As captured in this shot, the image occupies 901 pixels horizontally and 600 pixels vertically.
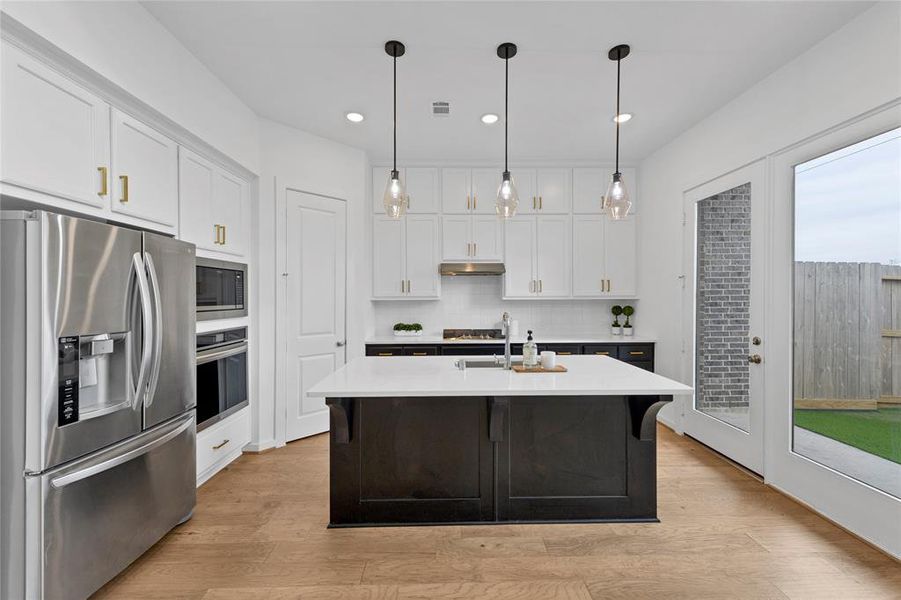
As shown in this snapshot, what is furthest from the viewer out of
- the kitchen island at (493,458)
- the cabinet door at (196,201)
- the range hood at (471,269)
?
the range hood at (471,269)

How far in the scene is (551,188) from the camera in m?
4.90

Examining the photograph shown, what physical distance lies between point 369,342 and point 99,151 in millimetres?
2849

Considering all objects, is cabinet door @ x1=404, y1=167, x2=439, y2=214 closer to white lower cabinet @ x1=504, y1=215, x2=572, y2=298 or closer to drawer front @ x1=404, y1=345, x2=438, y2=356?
white lower cabinet @ x1=504, y1=215, x2=572, y2=298

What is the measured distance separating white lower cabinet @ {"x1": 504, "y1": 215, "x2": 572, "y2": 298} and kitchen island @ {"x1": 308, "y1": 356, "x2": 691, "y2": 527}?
2489 mm

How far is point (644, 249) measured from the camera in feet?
15.6

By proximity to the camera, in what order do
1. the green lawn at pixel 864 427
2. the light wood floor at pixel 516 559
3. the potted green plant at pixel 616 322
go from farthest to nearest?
1. the potted green plant at pixel 616 322
2. the green lawn at pixel 864 427
3. the light wood floor at pixel 516 559

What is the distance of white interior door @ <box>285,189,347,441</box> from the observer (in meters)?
3.86

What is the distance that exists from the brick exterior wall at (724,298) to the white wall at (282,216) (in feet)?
10.1

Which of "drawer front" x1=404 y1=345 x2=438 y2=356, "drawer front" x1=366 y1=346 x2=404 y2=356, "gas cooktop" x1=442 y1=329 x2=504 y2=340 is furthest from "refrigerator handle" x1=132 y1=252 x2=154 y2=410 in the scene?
"gas cooktop" x1=442 y1=329 x2=504 y2=340

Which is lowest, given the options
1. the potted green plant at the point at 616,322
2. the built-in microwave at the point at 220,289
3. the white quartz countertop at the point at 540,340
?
the white quartz countertop at the point at 540,340

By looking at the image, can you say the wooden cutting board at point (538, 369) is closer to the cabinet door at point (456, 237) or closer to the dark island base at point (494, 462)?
the dark island base at point (494, 462)

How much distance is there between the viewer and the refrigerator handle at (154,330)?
6.71 feet

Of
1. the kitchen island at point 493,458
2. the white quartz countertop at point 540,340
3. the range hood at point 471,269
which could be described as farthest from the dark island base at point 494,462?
the range hood at point 471,269

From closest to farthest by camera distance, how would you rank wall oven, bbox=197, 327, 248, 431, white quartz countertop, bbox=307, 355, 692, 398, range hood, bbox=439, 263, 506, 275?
white quartz countertop, bbox=307, 355, 692, 398 < wall oven, bbox=197, 327, 248, 431 < range hood, bbox=439, 263, 506, 275
